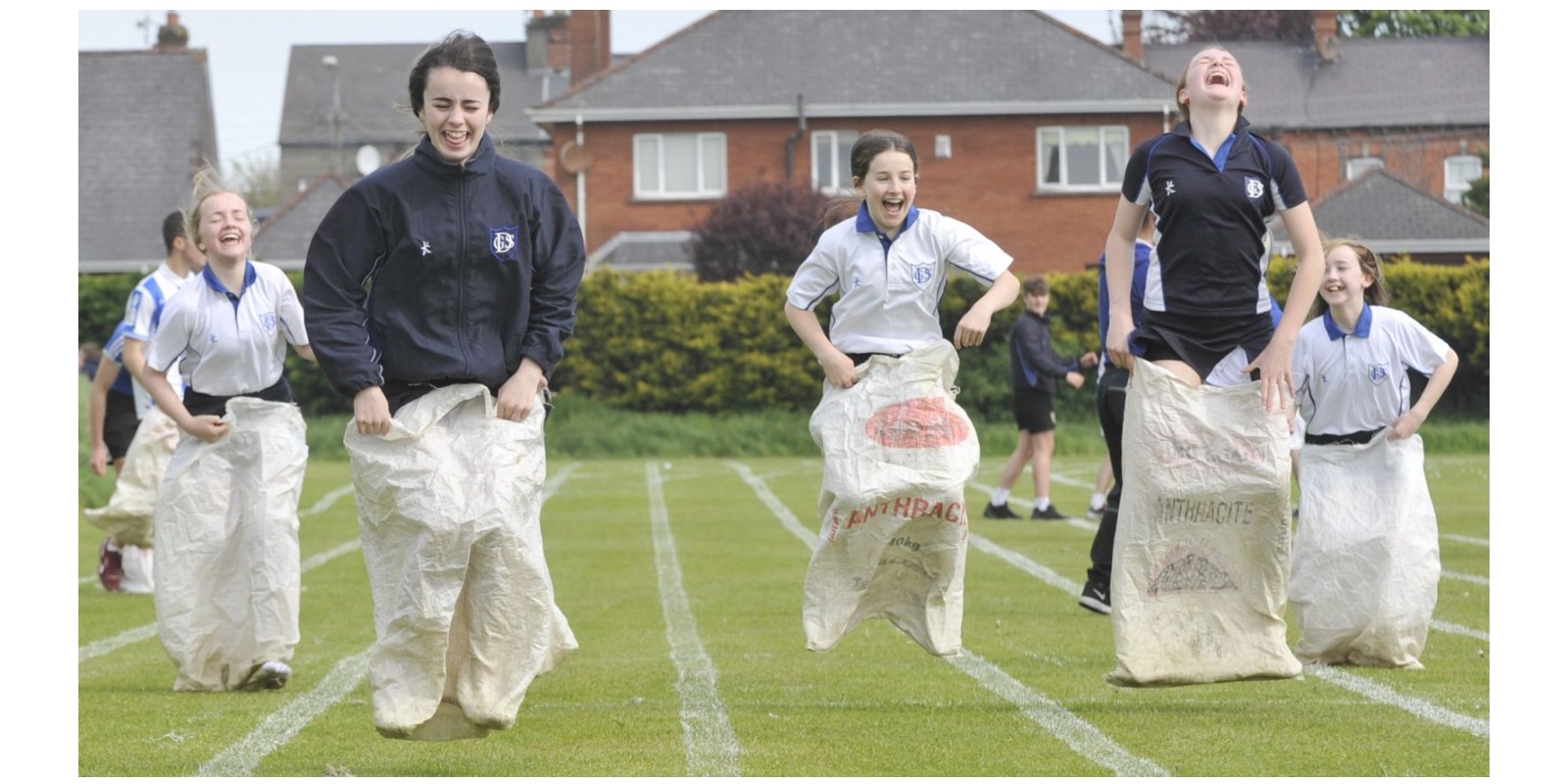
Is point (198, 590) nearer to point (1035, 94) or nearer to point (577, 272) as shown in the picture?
point (577, 272)

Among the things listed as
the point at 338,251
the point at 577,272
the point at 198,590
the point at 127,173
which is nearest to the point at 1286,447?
the point at 577,272

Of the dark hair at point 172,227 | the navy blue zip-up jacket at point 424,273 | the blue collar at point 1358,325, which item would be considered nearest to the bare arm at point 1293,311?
the blue collar at point 1358,325

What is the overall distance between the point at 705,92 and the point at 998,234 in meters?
7.42

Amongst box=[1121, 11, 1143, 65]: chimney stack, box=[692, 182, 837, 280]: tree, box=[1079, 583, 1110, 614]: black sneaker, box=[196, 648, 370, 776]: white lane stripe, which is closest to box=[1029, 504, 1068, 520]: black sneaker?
box=[1079, 583, 1110, 614]: black sneaker

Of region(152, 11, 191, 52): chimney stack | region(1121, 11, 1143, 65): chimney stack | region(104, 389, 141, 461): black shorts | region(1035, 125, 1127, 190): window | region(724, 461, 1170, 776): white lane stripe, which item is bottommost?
region(724, 461, 1170, 776): white lane stripe

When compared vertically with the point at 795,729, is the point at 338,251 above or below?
above

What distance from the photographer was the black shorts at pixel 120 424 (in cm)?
1470

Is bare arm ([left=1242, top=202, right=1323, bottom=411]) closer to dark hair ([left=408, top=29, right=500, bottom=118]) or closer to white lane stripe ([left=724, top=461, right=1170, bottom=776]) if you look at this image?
white lane stripe ([left=724, top=461, right=1170, bottom=776])

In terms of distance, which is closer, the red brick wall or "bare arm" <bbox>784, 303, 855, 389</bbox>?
"bare arm" <bbox>784, 303, 855, 389</bbox>

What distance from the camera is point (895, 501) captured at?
783 cm

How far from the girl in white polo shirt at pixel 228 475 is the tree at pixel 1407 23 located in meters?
Answer: 59.3

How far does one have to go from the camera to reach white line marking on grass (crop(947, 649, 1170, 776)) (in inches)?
269

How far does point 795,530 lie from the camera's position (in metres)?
17.8

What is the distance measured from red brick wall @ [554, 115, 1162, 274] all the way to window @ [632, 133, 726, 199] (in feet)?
0.76
